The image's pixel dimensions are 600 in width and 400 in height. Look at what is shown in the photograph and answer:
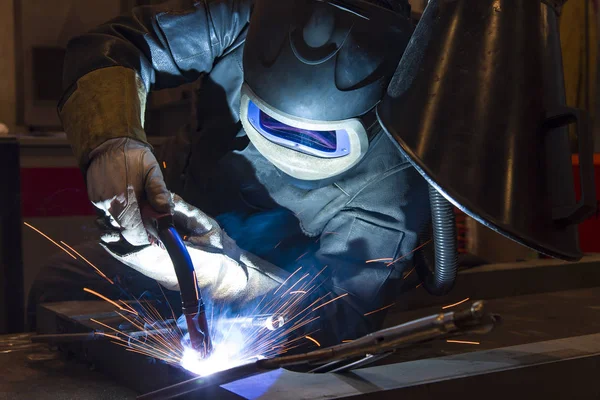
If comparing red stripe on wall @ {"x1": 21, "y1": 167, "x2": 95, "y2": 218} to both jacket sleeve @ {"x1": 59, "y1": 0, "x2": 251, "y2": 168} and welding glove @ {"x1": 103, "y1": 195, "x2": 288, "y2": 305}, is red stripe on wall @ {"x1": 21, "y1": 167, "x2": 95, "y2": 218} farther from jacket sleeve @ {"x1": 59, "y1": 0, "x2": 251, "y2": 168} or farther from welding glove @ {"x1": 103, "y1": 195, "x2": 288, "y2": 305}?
welding glove @ {"x1": 103, "y1": 195, "x2": 288, "y2": 305}

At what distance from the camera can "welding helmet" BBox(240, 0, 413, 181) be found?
1628 millimetres

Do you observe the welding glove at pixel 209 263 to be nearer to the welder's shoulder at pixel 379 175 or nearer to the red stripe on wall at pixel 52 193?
the welder's shoulder at pixel 379 175

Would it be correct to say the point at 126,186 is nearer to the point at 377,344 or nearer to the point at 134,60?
the point at 134,60

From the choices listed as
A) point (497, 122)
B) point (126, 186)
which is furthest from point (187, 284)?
point (497, 122)

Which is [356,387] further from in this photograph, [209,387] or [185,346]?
[185,346]

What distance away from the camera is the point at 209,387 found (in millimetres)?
1255

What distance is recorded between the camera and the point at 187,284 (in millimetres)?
1467

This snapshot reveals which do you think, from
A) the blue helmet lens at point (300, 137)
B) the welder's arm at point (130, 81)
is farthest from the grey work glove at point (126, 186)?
the blue helmet lens at point (300, 137)

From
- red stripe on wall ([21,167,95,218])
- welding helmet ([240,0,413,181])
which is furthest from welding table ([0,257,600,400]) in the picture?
red stripe on wall ([21,167,95,218])

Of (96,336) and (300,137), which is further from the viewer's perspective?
(300,137)

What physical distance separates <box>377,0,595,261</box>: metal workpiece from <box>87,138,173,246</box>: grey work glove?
20.2 inches

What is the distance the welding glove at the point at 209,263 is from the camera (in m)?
1.63

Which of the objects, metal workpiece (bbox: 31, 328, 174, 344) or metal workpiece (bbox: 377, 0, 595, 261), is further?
metal workpiece (bbox: 31, 328, 174, 344)

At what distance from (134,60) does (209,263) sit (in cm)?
55
